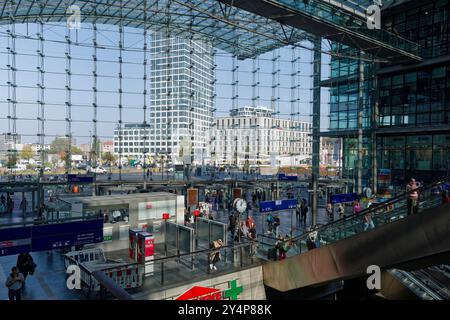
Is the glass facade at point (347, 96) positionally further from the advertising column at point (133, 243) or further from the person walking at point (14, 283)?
the person walking at point (14, 283)

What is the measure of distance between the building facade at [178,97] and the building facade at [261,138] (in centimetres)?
182

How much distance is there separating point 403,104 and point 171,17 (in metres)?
13.6

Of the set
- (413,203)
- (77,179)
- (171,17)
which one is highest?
(171,17)

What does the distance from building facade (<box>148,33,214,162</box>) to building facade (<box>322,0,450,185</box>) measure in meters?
8.23

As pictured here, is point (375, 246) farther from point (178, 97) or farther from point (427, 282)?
point (178, 97)

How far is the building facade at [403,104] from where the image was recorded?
704 inches

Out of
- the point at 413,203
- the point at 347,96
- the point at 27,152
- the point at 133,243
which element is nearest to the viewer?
the point at 413,203

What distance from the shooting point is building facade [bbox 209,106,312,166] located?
22219 millimetres

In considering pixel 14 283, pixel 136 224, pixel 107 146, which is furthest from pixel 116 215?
pixel 107 146

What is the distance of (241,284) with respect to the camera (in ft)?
25.7

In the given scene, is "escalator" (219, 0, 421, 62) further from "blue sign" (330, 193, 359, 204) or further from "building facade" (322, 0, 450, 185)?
"blue sign" (330, 193, 359, 204)

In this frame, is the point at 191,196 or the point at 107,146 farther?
the point at 107,146

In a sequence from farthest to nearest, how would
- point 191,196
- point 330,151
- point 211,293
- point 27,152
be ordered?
point 330,151 < point 27,152 < point 191,196 < point 211,293
